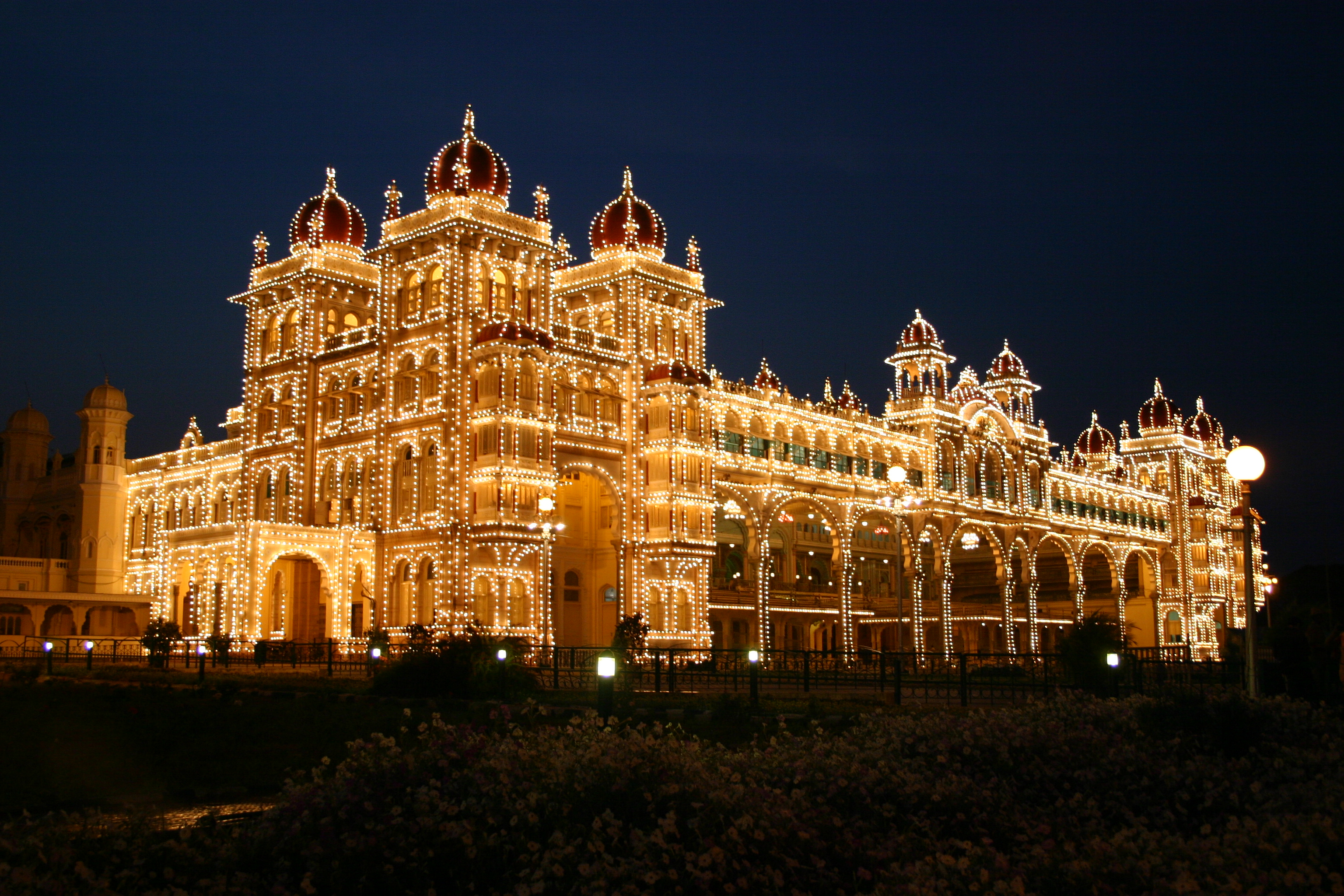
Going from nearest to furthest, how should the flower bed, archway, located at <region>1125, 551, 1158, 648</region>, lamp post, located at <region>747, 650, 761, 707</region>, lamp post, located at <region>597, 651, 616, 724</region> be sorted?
the flower bed → lamp post, located at <region>597, 651, 616, 724</region> → lamp post, located at <region>747, 650, 761, 707</region> → archway, located at <region>1125, 551, 1158, 648</region>

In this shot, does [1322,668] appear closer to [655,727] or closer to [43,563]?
[655,727]

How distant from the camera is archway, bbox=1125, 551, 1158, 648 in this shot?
3440 inches

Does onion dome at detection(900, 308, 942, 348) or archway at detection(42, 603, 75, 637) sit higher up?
onion dome at detection(900, 308, 942, 348)

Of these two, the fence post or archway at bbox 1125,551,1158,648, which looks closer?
the fence post

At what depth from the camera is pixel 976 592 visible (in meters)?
87.1

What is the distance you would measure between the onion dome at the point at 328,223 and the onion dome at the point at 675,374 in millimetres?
15307

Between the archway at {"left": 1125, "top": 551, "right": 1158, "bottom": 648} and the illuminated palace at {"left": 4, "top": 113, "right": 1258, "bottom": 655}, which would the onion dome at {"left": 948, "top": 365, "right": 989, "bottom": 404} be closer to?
the illuminated palace at {"left": 4, "top": 113, "right": 1258, "bottom": 655}

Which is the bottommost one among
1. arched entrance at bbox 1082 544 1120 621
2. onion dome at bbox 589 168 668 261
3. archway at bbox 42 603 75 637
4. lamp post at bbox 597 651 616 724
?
lamp post at bbox 597 651 616 724

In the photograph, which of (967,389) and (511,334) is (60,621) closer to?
(511,334)

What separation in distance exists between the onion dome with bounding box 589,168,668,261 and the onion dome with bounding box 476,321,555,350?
807 centimetres

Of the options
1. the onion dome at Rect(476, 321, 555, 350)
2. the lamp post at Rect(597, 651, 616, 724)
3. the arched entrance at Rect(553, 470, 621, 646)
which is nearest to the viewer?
Result: the lamp post at Rect(597, 651, 616, 724)

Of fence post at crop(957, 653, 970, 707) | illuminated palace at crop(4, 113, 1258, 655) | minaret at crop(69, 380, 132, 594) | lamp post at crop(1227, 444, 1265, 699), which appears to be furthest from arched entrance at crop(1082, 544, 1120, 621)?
lamp post at crop(1227, 444, 1265, 699)

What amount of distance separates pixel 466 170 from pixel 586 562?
16.9 m

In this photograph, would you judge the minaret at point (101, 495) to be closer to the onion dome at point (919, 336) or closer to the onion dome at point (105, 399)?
the onion dome at point (105, 399)
